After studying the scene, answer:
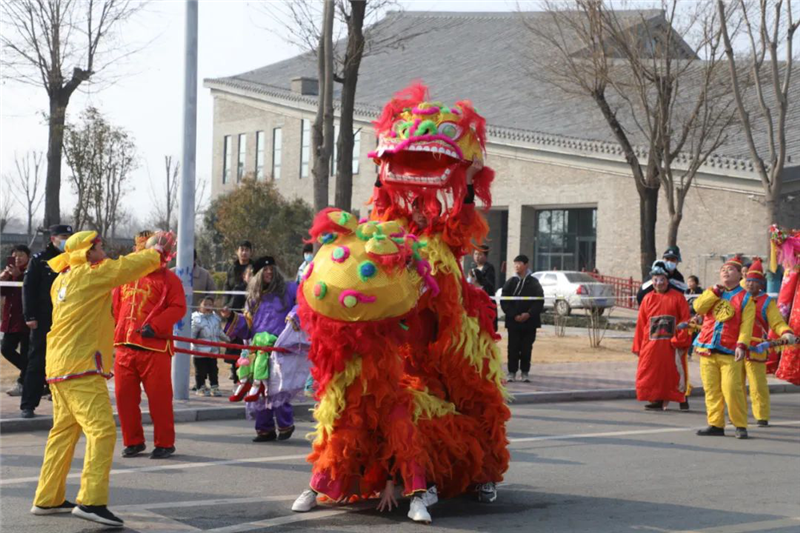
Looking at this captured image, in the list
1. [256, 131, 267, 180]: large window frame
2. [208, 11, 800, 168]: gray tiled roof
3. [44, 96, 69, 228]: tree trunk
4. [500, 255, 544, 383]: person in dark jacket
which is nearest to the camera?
[500, 255, 544, 383]: person in dark jacket

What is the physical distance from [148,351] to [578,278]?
26.2 meters

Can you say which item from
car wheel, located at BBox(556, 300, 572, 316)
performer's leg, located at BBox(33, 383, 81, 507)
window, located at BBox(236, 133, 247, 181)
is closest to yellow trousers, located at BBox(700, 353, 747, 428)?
performer's leg, located at BBox(33, 383, 81, 507)

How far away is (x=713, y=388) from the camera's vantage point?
1058 centimetres

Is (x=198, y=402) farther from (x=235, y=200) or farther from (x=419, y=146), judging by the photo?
(x=235, y=200)

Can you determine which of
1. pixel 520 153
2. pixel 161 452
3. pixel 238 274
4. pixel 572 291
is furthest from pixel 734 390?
pixel 520 153

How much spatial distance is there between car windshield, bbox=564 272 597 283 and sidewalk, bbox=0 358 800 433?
541 inches

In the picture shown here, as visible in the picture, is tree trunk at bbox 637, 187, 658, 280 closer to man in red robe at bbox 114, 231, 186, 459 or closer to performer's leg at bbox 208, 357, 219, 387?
performer's leg at bbox 208, 357, 219, 387

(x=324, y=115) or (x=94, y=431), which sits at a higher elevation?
(x=324, y=115)

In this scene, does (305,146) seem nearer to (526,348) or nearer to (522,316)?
(526,348)

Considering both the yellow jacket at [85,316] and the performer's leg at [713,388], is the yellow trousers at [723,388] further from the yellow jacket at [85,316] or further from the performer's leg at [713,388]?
the yellow jacket at [85,316]

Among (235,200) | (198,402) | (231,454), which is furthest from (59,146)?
(231,454)

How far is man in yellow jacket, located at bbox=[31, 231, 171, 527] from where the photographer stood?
21.2ft

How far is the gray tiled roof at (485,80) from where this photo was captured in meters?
36.6

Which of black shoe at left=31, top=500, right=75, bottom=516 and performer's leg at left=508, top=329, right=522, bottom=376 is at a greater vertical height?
performer's leg at left=508, top=329, right=522, bottom=376
